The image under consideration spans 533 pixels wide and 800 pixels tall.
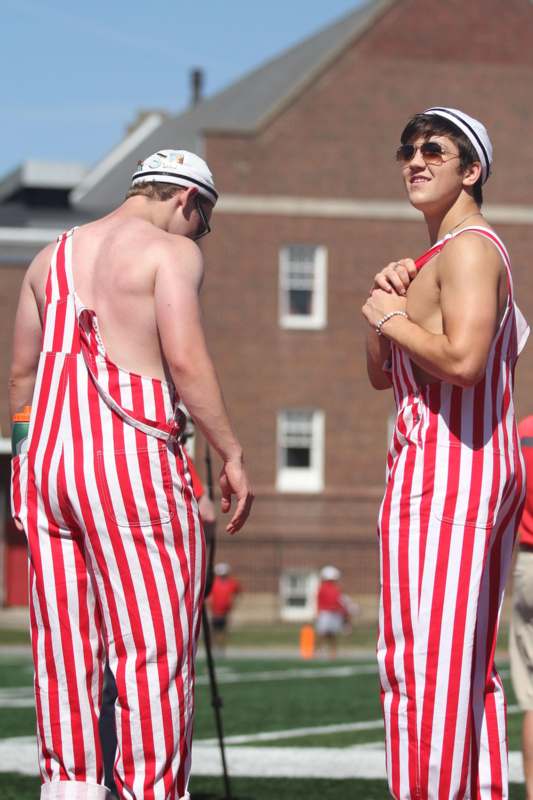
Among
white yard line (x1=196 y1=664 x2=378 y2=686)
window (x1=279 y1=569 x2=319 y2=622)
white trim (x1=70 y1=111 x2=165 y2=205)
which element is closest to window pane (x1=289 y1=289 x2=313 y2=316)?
window (x1=279 y1=569 x2=319 y2=622)

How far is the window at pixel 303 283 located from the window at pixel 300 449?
7.70 ft

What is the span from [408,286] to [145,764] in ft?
5.10

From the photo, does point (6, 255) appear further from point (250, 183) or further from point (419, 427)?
point (419, 427)

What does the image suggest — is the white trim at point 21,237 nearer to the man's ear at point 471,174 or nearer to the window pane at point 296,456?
the window pane at point 296,456

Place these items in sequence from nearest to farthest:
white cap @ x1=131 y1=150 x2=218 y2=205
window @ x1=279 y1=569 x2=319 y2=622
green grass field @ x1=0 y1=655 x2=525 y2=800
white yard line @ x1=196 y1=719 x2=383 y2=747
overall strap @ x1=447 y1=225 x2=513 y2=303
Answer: overall strap @ x1=447 y1=225 x2=513 y2=303 < white cap @ x1=131 y1=150 x2=218 y2=205 < green grass field @ x1=0 y1=655 x2=525 y2=800 < white yard line @ x1=196 y1=719 x2=383 y2=747 < window @ x1=279 y1=569 x2=319 y2=622

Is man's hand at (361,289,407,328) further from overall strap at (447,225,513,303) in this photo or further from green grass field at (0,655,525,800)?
green grass field at (0,655,525,800)

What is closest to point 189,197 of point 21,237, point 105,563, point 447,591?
point 105,563

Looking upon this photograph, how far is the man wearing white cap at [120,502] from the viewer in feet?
14.0

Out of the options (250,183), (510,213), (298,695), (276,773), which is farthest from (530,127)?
(276,773)

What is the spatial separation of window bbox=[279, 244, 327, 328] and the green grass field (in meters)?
19.2

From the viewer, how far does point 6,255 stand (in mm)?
38281

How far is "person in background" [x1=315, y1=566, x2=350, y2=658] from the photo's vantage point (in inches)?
1117

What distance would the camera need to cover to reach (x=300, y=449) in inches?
1540

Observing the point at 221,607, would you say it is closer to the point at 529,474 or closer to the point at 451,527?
the point at 529,474
